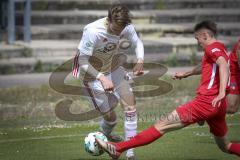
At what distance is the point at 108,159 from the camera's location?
10.6 m

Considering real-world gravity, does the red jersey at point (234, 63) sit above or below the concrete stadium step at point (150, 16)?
above

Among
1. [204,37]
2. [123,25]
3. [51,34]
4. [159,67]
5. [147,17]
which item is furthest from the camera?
[147,17]

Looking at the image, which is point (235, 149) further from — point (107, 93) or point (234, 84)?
point (234, 84)

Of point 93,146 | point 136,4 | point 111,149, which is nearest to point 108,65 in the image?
point 93,146

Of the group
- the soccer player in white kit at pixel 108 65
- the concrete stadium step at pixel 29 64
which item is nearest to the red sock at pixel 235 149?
the soccer player in white kit at pixel 108 65

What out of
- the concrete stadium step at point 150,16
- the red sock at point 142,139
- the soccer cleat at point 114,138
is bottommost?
the concrete stadium step at point 150,16

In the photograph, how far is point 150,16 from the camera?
22500 mm

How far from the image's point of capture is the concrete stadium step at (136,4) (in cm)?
2194

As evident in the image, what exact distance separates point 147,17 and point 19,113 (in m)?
8.32

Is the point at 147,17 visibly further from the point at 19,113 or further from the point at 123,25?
the point at 123,25

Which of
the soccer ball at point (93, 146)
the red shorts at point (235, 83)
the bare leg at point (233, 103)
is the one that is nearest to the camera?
the soccer ball at point (93, 146)

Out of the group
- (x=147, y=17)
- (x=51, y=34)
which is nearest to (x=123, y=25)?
(x=51, y=34)

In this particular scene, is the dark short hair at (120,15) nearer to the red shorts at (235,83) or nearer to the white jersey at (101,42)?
the white jersey at (101,42)

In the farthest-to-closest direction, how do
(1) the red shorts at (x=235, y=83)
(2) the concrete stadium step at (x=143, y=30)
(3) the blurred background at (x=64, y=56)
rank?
(2) the concrete stadium step at (x=143, y=30), (1) the red shorts at (x=235, y=83), (3) the blurred background at (x=64, y=56)
